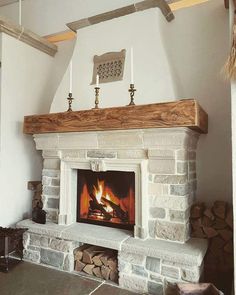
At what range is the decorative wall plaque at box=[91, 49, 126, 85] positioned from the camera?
2506 millimetres

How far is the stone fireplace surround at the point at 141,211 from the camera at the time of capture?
6.66ft

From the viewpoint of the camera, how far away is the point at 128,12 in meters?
2.54

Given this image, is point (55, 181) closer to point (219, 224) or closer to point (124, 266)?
point (124, 266)

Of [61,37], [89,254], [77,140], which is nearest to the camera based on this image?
[89,254]

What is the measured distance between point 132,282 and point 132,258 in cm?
20

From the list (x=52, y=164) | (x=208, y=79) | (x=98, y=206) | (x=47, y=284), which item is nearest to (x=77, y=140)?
(x=52, y=164)

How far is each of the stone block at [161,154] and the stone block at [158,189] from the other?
24 centimetres

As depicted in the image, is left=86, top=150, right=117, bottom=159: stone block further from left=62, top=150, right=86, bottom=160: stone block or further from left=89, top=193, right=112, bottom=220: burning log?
left=89, top=193, right=112, bottom=220: burning log

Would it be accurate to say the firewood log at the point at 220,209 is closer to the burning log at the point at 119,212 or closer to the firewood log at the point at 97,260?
the burning log at the point at 119,212

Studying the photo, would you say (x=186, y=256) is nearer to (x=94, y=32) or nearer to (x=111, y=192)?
(x=111, y=192)

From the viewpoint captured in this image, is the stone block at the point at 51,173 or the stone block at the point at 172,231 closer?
the stone block at the point at 172,231

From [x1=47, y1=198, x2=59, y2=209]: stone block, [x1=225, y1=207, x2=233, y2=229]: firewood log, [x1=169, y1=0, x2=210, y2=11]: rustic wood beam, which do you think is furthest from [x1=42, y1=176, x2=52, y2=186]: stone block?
[x1=169, y1=0, x2=210, y2=11]: rustic wood beam

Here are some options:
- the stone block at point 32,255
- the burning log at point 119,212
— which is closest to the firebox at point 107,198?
the burning log at point 119,212

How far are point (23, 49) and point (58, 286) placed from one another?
249 centimetres
